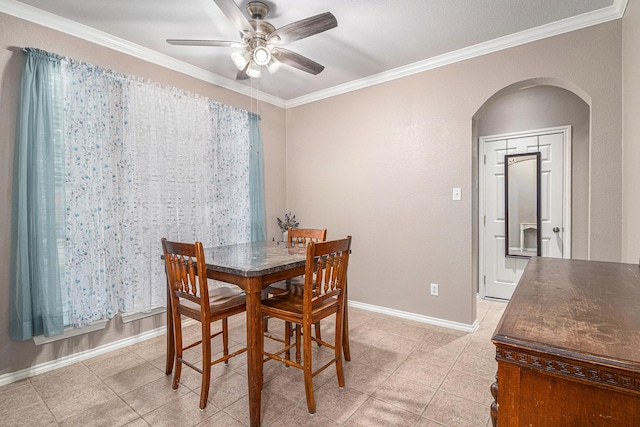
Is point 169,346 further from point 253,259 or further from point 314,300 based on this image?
point 314,300

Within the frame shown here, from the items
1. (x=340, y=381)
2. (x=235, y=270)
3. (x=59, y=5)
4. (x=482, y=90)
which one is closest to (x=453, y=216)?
(x=482, y=90)

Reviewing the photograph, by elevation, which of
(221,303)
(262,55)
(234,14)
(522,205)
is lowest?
(221,303)

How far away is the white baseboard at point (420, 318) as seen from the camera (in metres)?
2.90

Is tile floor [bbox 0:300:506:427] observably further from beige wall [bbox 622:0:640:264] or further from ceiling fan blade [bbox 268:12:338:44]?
ceiling fan blade [bbox 268:12:338:44]

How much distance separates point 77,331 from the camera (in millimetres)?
2357

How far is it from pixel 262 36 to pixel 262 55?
0.13m

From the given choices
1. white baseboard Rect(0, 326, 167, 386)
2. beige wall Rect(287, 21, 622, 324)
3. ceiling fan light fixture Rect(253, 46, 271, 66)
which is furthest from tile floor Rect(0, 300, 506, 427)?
ceiling fan light fixture Rect(253, 46, 271, 66)


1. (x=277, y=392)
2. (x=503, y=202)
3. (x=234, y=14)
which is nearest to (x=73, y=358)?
(x=277, y=392)

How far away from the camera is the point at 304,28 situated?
1.90 metres

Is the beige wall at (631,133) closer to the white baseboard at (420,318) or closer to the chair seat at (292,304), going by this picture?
the white baseboard at (420,318)

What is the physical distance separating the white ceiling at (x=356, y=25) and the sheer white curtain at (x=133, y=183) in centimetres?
32

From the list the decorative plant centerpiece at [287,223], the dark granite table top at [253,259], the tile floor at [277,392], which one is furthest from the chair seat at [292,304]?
the decorative plant centerpiece at [287,223]

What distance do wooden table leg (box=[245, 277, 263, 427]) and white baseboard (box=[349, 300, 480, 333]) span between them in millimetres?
1987

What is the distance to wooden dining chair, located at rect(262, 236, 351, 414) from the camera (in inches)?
67.9
